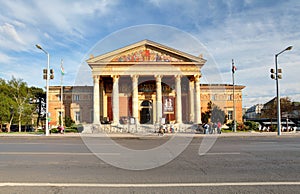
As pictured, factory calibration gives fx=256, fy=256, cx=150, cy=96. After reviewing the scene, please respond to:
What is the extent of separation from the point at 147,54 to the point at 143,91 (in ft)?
31.7

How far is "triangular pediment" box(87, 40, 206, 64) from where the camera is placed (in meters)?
43.8

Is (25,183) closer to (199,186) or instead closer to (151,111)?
(199,186)

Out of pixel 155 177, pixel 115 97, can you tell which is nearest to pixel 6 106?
pixel 115 97

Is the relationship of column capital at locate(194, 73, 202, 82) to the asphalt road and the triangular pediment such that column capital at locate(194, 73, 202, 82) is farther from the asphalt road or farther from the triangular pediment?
the asphalt road

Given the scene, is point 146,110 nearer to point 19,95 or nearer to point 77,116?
point 77,116

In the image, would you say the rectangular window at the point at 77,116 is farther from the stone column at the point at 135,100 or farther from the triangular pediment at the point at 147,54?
the stone column at the point at 135,100

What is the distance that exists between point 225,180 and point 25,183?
5105mm

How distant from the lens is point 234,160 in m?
9.87

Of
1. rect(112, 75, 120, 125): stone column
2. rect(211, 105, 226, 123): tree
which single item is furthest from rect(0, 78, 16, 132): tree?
rect(211, 105, 226, 123): tree

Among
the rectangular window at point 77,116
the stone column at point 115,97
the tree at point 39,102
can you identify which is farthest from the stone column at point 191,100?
the tree at point 39,102

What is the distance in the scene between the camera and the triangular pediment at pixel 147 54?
43.8 m

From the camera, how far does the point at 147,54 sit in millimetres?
44188

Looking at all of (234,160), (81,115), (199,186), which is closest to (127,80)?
(81,115)

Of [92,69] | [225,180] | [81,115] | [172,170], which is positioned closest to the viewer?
[225,180]
